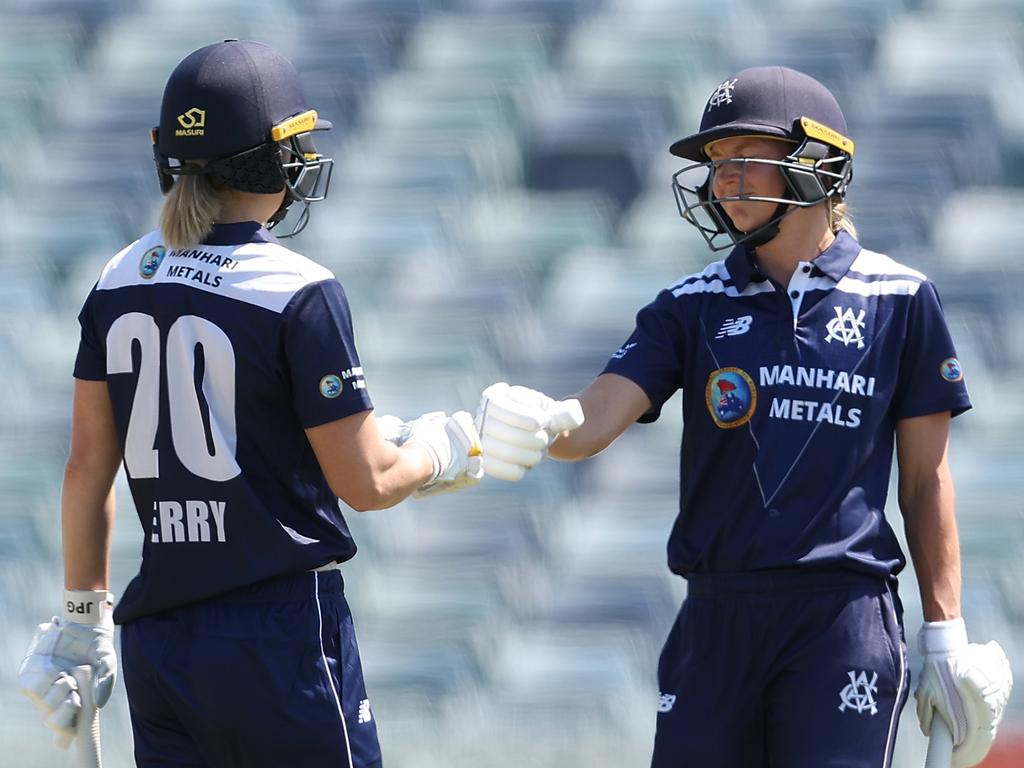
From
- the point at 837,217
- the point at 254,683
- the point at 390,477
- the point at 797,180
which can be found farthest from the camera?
the point at 837,217

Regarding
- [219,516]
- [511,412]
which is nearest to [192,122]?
[219,516]

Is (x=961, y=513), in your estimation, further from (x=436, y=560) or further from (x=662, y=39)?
(x=662, y=39)

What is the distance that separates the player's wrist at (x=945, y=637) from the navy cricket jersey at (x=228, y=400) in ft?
3.16

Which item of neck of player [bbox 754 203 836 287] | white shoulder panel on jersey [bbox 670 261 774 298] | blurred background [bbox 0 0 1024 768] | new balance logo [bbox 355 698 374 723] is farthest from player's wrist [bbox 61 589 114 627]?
blurred background [bbox 0 0 1024 768]

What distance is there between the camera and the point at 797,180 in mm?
2529

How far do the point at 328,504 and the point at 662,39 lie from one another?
11.0 feet

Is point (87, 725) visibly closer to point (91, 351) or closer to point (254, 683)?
point (254, 683)

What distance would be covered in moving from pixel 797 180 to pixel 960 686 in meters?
0.83

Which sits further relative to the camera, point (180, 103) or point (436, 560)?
point (436, 560)

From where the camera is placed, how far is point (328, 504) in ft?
7.55

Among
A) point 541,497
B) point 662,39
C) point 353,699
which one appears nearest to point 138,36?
point 662,39

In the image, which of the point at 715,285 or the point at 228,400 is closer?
the point at 228,400

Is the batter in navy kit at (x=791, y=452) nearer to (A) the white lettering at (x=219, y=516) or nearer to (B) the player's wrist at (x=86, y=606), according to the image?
(A) the white lettering at (x=219, y=516)

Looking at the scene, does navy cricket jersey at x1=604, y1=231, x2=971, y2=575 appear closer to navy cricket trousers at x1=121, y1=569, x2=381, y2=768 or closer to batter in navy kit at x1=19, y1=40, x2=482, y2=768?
batter in navy kit at x1=19, y1=40, x2=482, y2=768
